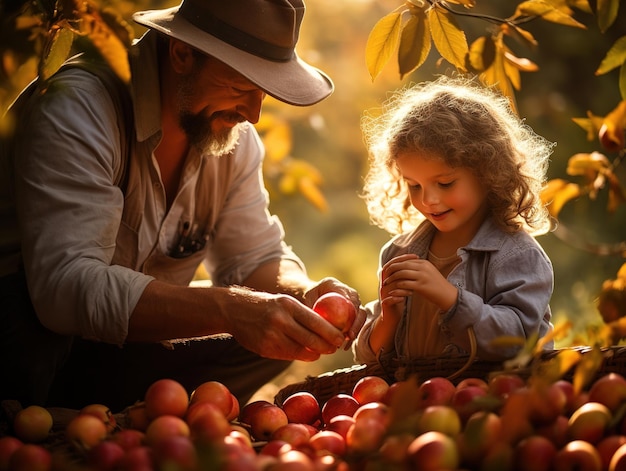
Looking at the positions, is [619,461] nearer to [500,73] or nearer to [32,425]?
[500,73]

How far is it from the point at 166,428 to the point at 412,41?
1.02 m

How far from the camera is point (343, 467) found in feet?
4.20

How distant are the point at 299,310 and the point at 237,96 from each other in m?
0.74

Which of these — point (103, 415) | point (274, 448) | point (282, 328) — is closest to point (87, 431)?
point (103, 415)

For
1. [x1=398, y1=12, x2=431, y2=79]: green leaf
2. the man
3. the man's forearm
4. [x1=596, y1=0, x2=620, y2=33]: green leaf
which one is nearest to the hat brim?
the man

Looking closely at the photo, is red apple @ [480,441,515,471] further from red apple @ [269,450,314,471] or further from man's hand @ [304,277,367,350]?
man's hand @ [304,277,367,350]

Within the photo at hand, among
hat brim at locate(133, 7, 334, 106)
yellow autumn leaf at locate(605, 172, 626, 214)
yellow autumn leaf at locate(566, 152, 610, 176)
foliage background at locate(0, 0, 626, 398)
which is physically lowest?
foliage background at locate(0, 0, 626, 398)

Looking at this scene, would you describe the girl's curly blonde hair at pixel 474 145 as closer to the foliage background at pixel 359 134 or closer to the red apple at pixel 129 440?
the foliage background at pixel 359 134

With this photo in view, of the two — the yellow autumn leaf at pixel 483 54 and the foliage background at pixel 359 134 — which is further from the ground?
the yellow autumn leaf at pixel 483 54

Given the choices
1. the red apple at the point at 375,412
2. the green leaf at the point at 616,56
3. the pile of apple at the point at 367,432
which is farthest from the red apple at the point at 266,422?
the green leaf at the point at 616,56

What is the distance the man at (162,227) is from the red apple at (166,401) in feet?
0.77

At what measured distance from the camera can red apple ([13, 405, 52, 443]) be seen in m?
1.69

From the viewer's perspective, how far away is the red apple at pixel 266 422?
1832 mm

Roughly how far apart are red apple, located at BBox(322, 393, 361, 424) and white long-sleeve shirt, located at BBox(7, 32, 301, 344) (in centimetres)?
52
